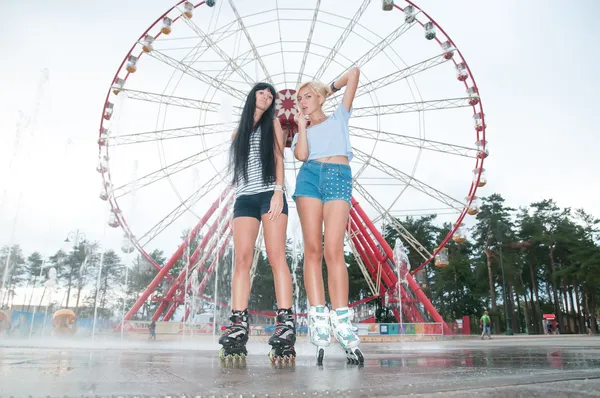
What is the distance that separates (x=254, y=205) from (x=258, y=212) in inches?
2.4

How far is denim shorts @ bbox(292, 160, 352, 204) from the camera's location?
306cm

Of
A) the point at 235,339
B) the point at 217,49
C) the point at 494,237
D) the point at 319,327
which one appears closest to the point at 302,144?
the point at 319,327

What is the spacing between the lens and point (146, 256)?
16578 mm

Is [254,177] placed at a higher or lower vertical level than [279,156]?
lower

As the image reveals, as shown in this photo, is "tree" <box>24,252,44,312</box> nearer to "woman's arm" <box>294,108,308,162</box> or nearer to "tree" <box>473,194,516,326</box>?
"tree" <box>473,194,516,326</box>

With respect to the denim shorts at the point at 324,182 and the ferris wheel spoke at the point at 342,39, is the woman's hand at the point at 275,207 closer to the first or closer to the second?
the denim shorts at the point at 324,182

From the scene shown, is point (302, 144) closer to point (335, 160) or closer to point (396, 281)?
point (335, 160)

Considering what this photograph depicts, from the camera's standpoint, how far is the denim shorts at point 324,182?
10.0ft

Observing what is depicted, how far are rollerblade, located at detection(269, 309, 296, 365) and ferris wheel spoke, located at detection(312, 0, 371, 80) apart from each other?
13552mm

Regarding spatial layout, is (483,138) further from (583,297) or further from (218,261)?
(583,297)

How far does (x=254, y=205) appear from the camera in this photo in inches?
130

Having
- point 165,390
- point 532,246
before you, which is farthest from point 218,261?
point 532,246

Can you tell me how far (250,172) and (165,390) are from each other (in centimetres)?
227

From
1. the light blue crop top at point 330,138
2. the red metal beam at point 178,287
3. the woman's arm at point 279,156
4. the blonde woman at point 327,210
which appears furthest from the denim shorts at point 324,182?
the red metal beam at point 178,287
